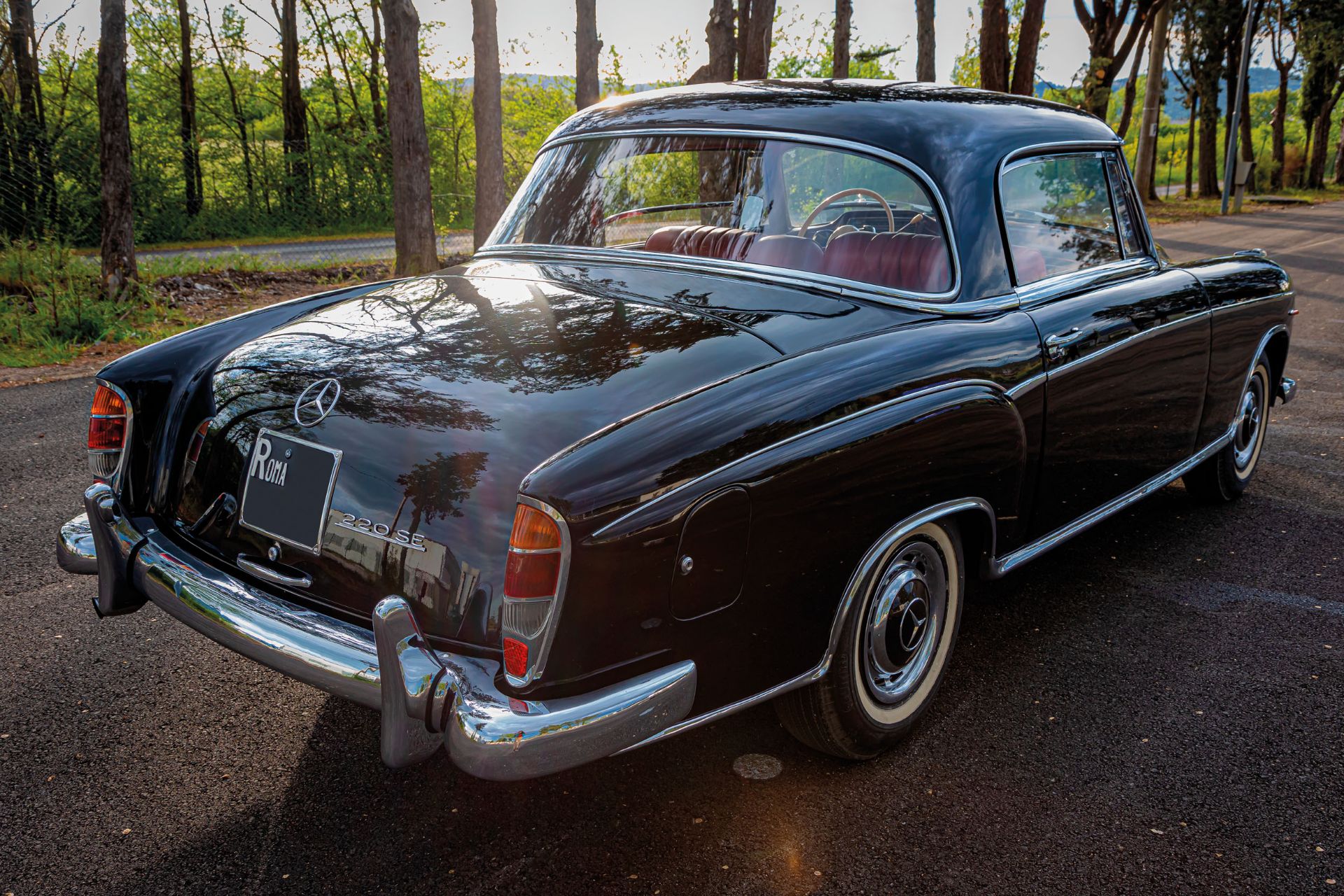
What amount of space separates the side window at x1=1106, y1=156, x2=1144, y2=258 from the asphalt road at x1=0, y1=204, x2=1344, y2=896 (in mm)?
1338

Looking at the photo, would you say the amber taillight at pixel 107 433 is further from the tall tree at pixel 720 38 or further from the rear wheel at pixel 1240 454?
the tall tree at pixel 720 38

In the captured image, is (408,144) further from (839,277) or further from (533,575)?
(533,575)

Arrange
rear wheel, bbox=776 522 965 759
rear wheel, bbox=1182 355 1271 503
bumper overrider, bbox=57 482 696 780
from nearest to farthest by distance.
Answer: bumper overrider, bbox=57 482 696 780
rear wheel, bbox=776 522 965 759
rear wheel, bbox=1182 355 1271 503

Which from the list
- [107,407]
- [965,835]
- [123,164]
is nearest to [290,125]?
[123,164]

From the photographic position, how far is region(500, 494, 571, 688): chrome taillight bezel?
1.94 metres

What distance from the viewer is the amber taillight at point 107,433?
2.81 m

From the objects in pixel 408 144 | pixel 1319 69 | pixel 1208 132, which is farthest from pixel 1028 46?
pixel 1319 69

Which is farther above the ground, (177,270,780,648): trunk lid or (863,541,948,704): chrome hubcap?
(177,270,780,648): trunk lid

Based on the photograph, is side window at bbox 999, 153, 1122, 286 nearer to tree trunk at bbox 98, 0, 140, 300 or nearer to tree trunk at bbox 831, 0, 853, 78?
tree trunk at bbox 98, 0, 140, 300

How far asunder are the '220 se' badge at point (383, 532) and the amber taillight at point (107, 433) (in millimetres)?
951

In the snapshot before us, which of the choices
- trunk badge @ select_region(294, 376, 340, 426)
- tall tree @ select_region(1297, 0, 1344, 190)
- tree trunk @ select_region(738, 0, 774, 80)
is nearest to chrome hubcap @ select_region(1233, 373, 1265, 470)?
trunk badge @ select_region(294, 376, 340, 426)

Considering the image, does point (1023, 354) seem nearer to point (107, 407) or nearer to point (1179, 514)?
point (1179, 514)

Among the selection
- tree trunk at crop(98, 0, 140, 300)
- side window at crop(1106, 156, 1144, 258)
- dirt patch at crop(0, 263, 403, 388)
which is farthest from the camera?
tree trunk at crop(98, 0, 140, 300)

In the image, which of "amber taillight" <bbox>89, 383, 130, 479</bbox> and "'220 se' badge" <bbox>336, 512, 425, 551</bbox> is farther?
"amber taillight" <bbox>89, 383, 130, 479</bbox>
